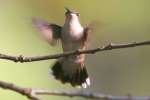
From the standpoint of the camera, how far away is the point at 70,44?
3.06 metres

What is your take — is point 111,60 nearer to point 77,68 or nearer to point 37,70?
point 37,70

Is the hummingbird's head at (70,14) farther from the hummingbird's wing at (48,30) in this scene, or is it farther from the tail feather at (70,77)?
the tail feather at (70,77)

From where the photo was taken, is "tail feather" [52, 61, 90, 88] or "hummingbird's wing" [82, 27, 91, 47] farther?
"tail feather" [52, 61, 90, 88]

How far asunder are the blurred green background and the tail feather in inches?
97.4

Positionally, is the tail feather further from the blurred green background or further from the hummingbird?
the blurred green background

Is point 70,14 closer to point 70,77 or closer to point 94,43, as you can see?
point 70,77

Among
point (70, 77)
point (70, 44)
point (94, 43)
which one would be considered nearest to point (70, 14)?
point (70, 44)

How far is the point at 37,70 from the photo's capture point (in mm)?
6371

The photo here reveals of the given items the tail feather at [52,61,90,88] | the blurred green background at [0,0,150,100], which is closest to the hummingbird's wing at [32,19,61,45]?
the tail feather at [52,61,90,88]

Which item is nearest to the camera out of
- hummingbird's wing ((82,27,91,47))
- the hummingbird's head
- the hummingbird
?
hummingbird's wing ((82,27,91,47))

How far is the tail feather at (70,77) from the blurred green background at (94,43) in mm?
2473

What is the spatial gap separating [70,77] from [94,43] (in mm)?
3604

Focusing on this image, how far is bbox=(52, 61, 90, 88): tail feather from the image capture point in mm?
3059

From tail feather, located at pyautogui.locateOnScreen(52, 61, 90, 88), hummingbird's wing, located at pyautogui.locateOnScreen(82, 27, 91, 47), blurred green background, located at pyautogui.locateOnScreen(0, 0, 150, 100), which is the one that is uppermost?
hummingbird's wing, located at pyautogui.locateOnScreen(82, 27, 91, 47)
